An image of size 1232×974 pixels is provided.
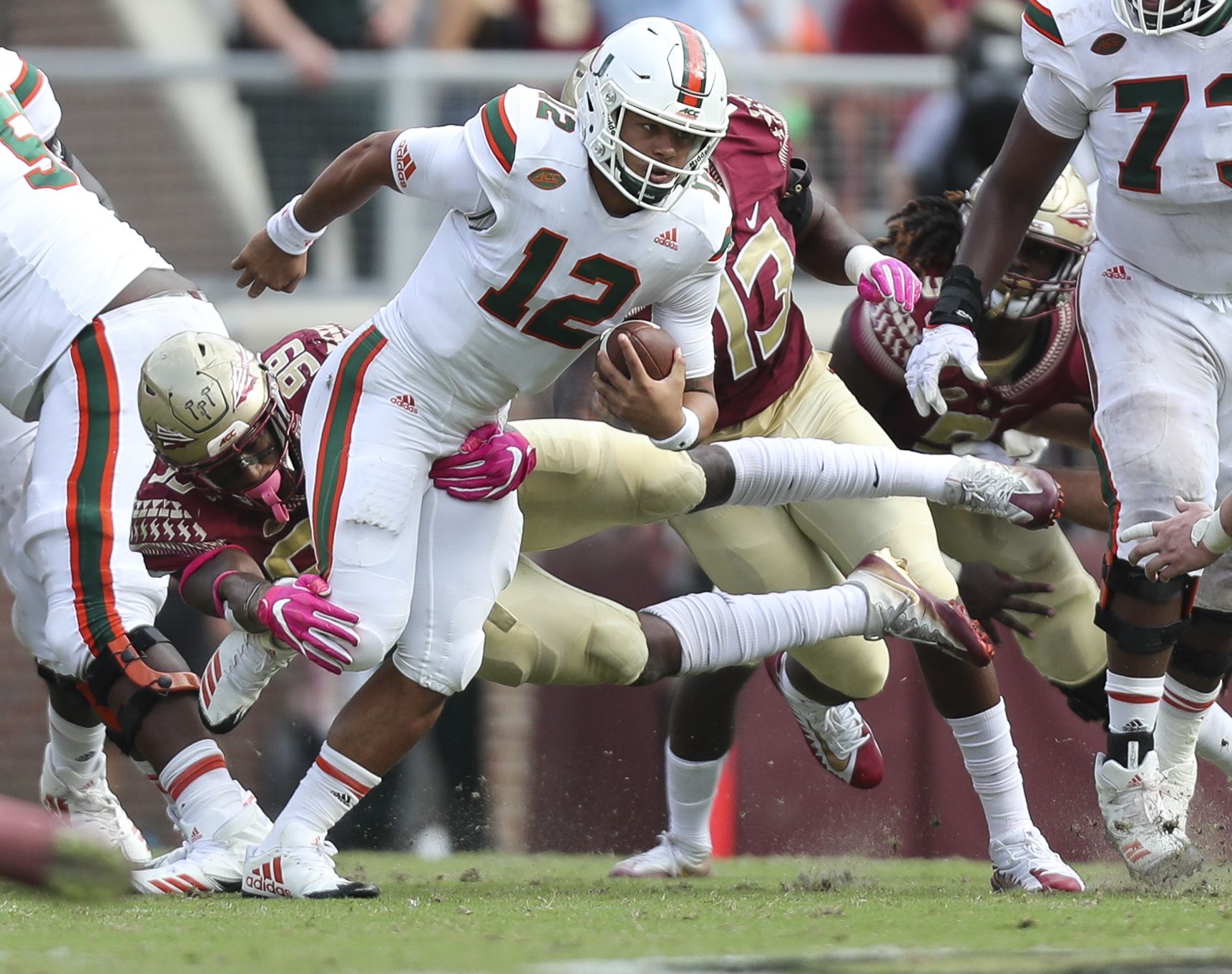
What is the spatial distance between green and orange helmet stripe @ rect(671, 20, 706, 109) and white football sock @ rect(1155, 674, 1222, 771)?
1.76 m

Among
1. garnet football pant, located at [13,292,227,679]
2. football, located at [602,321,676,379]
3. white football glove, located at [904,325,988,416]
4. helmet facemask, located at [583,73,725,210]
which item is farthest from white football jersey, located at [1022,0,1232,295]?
garnet football pant, located at [13,292,227,679]

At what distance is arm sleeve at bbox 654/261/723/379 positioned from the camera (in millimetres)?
4105

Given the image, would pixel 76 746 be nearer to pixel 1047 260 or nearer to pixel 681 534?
pixel 681 534

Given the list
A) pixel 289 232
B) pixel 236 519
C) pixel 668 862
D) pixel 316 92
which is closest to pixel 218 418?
pixel 236 519

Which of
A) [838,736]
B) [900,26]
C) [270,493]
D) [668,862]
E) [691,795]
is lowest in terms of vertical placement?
[668,862]

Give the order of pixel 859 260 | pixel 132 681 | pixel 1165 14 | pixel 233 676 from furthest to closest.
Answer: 1. pixel 859 260
2. pixel 132 681
3. pixel 233 676
4. pixel 1165 14

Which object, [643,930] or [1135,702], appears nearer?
[643,930]

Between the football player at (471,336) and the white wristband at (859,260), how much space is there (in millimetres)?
630

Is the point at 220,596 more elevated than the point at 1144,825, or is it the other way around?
the point at 220,596

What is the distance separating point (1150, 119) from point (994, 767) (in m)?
1.57

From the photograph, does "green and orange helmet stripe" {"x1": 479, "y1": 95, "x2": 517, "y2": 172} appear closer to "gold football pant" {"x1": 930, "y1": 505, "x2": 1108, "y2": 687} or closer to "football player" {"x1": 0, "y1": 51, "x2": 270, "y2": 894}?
"football player" {"x1": 0, "y1": 51, "x2": 270, "y2": 894}

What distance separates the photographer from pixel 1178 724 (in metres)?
4.45

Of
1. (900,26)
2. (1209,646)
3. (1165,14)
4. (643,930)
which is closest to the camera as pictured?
(643,930)

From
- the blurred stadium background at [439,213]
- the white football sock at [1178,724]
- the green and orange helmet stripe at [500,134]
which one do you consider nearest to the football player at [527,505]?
the white football sock at [1178,724]
